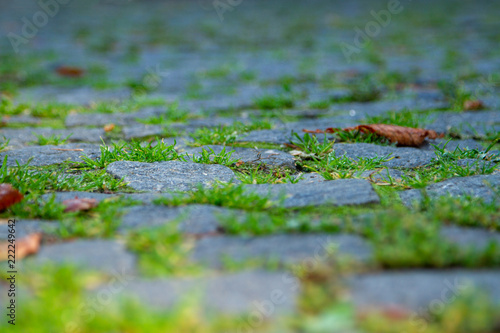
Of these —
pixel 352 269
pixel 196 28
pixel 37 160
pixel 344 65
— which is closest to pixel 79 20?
pixel 196 28

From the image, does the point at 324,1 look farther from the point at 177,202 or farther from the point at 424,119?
the point at 177,202

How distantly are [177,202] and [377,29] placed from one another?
8.16m

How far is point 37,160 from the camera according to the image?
7.80ft

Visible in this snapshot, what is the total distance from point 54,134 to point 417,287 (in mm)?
2454

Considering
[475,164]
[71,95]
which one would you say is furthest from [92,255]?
[71,95]

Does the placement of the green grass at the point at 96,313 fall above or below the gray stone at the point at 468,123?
above

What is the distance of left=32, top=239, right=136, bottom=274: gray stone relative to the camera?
1289 millimetres

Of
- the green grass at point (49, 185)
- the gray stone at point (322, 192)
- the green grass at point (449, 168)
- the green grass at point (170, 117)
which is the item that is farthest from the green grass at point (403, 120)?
the green grass at point (49, 185)

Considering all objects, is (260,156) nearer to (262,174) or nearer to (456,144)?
(262,174)

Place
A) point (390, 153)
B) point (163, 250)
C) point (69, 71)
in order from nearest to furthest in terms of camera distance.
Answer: point (163, 250), point (390, 153), point (69, 71)

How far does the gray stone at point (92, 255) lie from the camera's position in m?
1.29

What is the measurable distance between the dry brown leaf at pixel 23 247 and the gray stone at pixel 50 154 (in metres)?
1.00

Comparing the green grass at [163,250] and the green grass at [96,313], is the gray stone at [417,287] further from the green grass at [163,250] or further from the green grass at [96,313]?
the green grass at [163,250]

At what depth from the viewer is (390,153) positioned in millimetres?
2311
